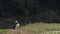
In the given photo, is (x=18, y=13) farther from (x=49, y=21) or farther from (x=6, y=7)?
(x=49, y=21)

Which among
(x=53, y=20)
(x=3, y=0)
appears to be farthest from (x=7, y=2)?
(x=53, y=20)

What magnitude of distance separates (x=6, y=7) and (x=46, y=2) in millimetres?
5883

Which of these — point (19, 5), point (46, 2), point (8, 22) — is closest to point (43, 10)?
point (46, 2)

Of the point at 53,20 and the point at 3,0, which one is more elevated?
the point at 3,0

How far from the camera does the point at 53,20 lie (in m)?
25.3

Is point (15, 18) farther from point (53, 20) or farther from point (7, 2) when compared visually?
point (53, 20)

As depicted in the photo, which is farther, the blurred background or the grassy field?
the blurred background

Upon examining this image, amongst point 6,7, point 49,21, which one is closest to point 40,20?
point 49,21

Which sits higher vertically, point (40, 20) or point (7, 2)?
point (7, 2)

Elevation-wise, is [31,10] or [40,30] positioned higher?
[40,30]

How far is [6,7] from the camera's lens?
25781 mm

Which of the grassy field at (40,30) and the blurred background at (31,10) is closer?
the grassy field at (40,30)

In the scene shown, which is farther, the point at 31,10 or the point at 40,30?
the point at 31,10

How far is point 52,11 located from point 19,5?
4.87 metres
